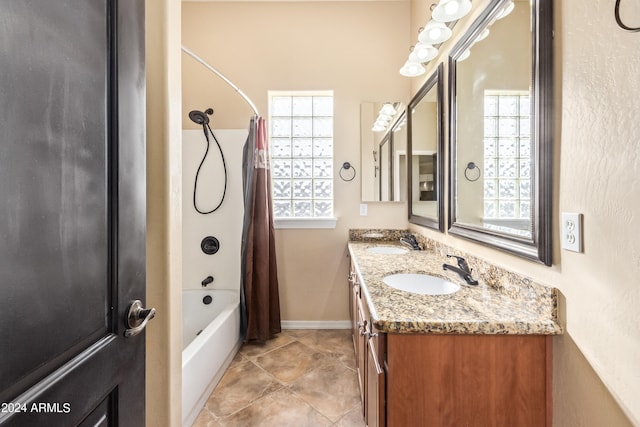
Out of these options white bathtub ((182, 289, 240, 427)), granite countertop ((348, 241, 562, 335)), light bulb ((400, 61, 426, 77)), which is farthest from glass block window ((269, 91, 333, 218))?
granite countertop ((348, 241, 562, 335))

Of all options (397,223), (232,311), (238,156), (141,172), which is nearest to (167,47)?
(141,172)

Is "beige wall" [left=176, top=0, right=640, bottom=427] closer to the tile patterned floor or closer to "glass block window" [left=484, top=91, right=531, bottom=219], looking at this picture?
"glass block window" [left=484, top=91, right=531, bottom=219]

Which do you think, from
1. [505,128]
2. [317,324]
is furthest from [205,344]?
[505,128]

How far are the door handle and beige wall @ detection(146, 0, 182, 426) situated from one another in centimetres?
24

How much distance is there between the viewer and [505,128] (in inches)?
43.5

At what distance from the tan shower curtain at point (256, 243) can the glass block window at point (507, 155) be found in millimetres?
1620

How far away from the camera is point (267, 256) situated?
226 centimetres

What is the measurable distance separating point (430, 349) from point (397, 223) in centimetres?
180

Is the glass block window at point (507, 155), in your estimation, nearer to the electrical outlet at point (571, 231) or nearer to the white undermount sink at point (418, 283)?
the electrical outlet at point (571, 231)

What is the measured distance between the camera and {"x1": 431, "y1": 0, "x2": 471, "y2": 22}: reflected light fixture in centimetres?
134

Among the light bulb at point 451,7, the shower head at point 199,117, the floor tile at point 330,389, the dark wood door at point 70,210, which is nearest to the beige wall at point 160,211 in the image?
the dark wood door at point 70,210

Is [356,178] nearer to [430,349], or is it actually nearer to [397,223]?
[397,223]

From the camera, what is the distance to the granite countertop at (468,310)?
827 mm

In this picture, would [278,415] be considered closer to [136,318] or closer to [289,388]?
[289,388]
